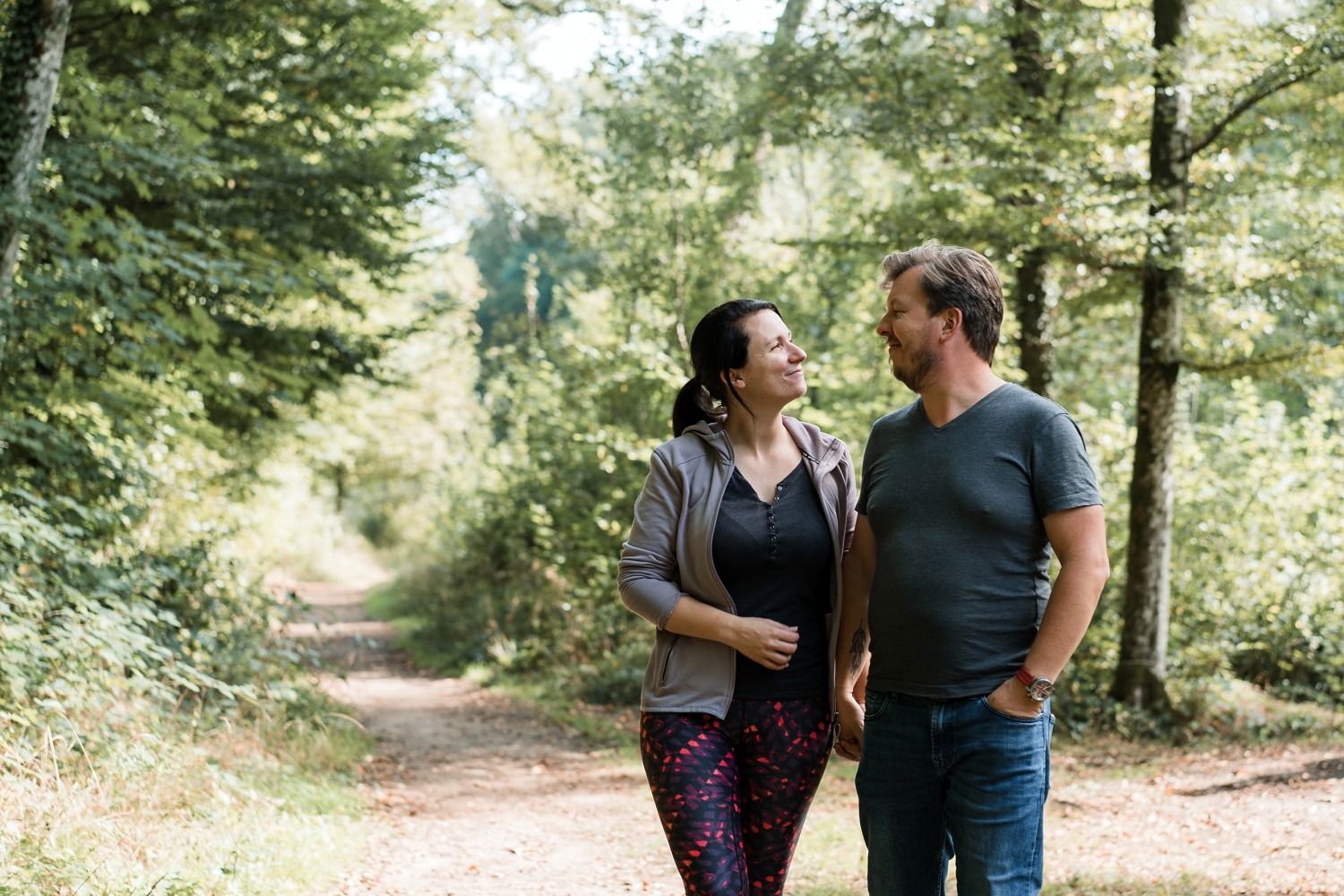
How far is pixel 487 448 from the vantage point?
59.6 ft

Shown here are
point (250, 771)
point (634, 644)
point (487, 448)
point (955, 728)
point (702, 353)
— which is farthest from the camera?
point (487, 448)

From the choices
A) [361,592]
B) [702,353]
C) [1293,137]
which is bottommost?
[361,592]

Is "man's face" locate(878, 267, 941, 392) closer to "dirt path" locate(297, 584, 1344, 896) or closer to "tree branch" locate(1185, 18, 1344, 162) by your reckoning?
"dirt path" locate(297, 584, 1344, 896)

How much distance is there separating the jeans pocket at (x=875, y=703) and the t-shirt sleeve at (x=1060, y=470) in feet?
1.92

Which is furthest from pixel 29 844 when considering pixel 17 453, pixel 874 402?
pixel 874 402

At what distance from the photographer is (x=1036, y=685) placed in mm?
2414

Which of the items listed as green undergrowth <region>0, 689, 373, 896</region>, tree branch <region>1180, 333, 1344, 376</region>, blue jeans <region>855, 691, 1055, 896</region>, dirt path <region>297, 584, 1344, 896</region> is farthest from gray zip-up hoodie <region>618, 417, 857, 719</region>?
tree branch <region>1180, 333, 1344, 376</region>

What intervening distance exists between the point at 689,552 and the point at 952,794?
2.81 feet

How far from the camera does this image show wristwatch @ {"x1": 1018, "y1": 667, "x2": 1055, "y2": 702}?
94.8 inches

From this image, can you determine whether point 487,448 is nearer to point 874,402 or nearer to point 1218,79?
point 874,402

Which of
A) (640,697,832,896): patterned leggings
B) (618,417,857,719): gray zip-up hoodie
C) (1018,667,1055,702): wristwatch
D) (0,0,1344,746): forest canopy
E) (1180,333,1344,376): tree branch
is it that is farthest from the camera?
(1180,333,1344,376): tree branch

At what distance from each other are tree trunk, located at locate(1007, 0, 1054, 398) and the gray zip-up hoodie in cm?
671

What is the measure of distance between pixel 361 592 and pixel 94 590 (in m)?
19.7

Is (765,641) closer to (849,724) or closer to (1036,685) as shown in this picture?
(849,724)
